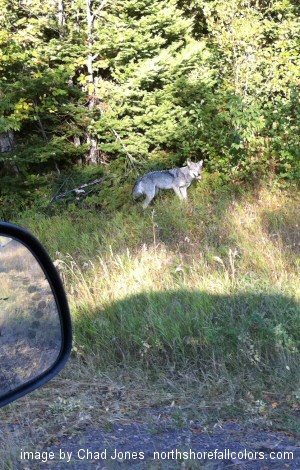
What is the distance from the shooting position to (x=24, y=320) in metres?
2.54

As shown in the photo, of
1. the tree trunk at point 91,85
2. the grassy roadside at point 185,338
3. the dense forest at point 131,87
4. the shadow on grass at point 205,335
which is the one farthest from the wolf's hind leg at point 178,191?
the shadow on grass at point 205,335

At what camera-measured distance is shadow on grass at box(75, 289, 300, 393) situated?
13.9ft

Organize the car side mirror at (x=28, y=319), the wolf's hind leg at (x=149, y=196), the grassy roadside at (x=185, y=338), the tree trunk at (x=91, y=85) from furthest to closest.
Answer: the tree trunk at (x=91, y=85)
the wolf's hind leg at (x=149, y=196)
the grassy roadside at (x=185, y=338)
the car side mirror at (x=28, y=319)

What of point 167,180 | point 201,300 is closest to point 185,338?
point 201,300

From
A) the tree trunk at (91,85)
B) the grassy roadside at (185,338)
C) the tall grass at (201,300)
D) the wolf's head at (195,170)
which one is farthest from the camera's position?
the tree trunk at (91,85)

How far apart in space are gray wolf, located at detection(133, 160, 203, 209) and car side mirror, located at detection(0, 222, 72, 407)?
25.6 ft

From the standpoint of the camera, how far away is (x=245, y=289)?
5.16 metres

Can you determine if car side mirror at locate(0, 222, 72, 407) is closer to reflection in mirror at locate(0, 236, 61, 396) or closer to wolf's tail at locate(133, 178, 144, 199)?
reflection in mirror at locate(0, 236, 61, 396)

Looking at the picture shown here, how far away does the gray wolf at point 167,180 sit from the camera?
10.5 meters

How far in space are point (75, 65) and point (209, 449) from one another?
919cm

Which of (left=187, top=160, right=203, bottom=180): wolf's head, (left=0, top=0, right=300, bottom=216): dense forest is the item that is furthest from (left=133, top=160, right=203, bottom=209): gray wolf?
(left=0, top=0, right=300, bottom=216): dense forest

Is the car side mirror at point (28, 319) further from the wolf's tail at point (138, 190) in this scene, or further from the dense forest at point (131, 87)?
the wolf's tail at point (138, 190)

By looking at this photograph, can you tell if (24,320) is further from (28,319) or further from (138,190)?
(138,190)

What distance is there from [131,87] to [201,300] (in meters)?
7.06
